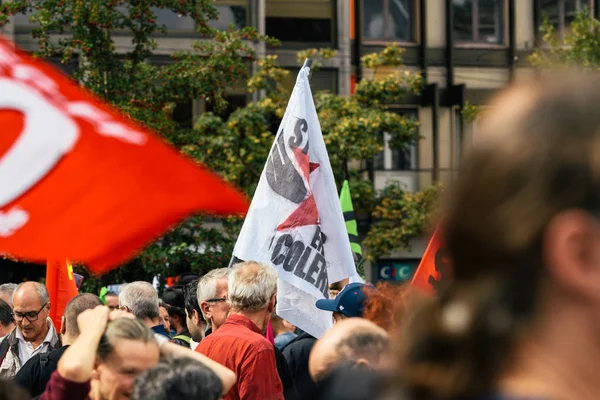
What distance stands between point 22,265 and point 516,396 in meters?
22.5

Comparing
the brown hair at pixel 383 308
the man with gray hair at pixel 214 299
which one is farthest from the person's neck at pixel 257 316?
the brown hair at pixel 383 308

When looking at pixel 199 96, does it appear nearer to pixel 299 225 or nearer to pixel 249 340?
pixel 299 225

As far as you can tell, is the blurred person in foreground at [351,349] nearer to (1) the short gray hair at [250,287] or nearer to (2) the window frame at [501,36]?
(1) the short gray hair at [250,287]

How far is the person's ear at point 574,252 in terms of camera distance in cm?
109

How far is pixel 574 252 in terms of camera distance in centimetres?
109

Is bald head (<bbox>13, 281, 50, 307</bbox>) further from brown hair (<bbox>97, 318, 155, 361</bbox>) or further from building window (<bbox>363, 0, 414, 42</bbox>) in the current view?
building window (<bbox>363, 0, 414, 42</bbox>)

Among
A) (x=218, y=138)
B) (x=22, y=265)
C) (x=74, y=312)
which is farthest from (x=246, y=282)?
(x=22, y=265)

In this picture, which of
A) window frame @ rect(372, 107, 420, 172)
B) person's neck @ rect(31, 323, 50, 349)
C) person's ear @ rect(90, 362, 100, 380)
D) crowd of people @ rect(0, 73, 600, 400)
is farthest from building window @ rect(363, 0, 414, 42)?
crowd of people @ rect(0, 73, 600, 400)

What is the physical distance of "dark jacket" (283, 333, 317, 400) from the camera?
6.20 metres

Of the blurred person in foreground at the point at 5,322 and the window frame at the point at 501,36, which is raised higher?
the window frame at the point at 501,36

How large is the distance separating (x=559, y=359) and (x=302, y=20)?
28.5 metres

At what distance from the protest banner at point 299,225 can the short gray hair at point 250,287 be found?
3.43ft

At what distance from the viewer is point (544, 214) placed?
109 centimetres

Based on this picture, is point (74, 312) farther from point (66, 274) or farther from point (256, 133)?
point (256, 133)
